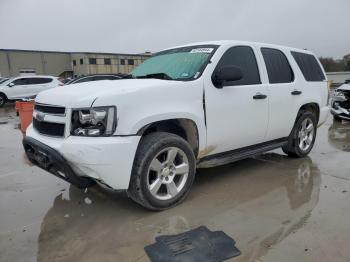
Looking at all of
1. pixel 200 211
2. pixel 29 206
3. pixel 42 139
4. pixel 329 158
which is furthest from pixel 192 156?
pixel 329 158

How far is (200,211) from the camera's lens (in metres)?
3.55

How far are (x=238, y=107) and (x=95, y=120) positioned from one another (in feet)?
6.19

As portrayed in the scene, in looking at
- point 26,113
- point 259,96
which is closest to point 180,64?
point 259,96

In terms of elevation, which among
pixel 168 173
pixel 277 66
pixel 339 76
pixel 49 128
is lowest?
pixel 339 76

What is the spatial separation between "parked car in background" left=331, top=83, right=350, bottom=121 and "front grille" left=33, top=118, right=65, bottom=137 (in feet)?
29.0

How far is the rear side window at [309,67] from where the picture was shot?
17.5ft

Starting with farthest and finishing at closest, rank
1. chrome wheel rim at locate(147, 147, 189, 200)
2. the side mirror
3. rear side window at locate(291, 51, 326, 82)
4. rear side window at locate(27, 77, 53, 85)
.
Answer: rear side window at locate(27, 77, 53, 85) < rear side window at locate(291, 51, 326, 82) < the side mirror < chrome wheel rim at locate(147, 147, 189, 200)

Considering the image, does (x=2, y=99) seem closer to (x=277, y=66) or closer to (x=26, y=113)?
(x=26, y=113)

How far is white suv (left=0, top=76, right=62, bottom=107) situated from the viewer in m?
18.0

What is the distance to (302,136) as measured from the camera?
18.2 ft

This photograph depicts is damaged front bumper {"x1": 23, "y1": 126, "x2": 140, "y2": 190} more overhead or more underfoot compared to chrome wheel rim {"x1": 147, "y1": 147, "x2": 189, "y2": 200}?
more overhead

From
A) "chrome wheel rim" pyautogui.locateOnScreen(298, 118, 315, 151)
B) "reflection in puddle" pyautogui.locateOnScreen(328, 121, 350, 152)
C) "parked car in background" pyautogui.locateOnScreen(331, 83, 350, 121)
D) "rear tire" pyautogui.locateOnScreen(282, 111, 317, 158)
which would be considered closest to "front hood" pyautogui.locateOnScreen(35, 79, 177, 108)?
"rear tire" pyautogui.locateOnScreen(282, 111, 317, 158)

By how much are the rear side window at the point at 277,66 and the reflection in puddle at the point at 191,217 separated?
1.46 metres

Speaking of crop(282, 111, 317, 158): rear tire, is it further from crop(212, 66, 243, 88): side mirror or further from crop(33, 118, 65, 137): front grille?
crop(33, 118, 65, 137): front grille
